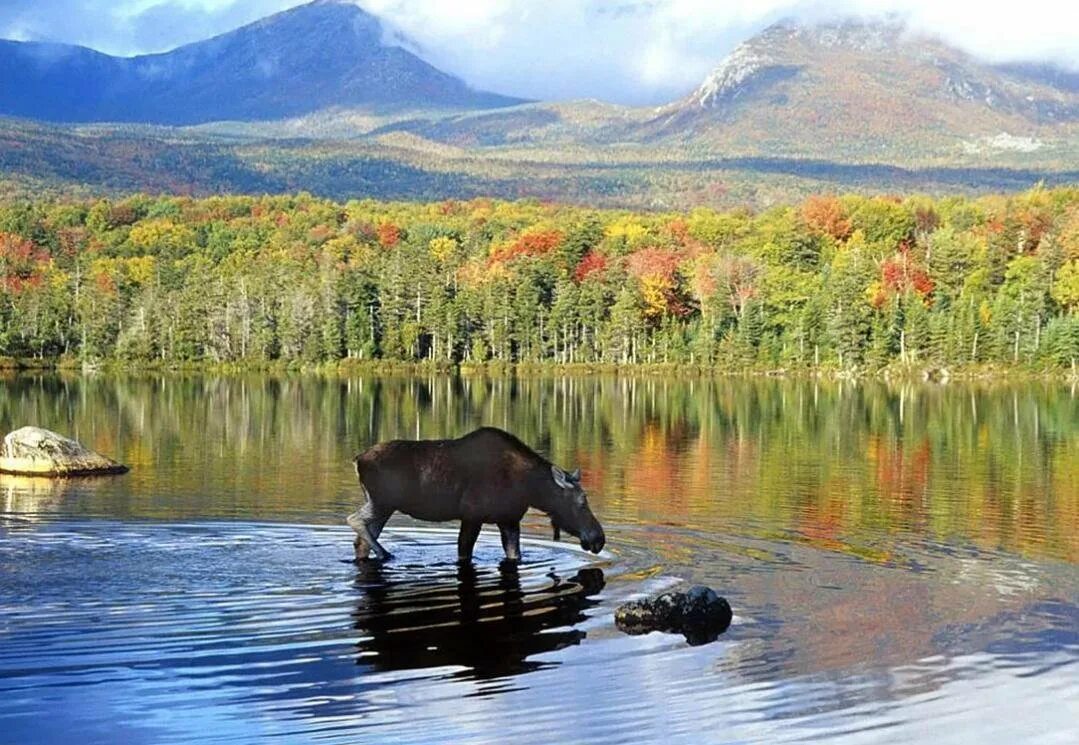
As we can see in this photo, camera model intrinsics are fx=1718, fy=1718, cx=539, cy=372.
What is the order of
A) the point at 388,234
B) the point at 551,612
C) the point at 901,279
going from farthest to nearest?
1. the point at 388,234
2. the point at 901,279
3. the point at 551,612

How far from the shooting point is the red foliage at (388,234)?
599 ft

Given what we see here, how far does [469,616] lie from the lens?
1736cm

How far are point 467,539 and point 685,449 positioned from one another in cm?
2422

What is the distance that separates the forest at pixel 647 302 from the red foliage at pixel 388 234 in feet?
76.1

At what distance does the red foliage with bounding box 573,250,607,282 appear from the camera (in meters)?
144

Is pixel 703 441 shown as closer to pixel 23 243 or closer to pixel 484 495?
pixel 484 495

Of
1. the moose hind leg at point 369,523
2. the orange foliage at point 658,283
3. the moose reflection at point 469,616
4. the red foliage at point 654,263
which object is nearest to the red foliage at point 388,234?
the red foliage at point 654,263

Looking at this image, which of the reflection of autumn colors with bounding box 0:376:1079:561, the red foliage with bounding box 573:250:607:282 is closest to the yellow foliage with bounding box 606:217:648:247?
the red foliage with bounding box 573:250:607:282

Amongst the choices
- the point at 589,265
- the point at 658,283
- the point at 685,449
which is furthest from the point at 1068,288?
the point at 685,449

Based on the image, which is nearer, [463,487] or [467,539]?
[463,487]

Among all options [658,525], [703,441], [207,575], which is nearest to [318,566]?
[207,575]

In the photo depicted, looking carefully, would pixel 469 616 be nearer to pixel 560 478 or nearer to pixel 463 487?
pixel 463 487

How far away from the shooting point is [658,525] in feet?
84.1

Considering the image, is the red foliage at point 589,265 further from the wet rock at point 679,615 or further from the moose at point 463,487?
the wet rock at point 679,615
